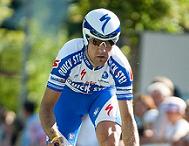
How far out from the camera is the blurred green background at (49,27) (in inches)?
608

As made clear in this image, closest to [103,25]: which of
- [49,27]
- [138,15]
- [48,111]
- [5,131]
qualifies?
[48,111]

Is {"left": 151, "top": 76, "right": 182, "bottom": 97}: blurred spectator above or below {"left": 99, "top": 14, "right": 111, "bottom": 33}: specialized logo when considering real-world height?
below

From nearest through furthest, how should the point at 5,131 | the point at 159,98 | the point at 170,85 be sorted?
1. the point at 159,98
2. the point at 170,85
3. the point at 5,131

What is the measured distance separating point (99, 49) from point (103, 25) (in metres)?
0.28

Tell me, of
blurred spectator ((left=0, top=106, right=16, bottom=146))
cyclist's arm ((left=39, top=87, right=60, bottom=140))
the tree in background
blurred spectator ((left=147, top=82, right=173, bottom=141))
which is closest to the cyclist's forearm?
cyclist's arm ((left=39, top=87, right=60, bottom=140))

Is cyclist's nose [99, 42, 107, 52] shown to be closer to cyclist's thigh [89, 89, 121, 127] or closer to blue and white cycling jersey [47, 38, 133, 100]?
blue and white cycling jersey [47, 38, 133, 100]

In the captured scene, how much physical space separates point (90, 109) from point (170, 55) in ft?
19.4

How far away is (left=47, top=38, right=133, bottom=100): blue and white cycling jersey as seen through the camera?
360 inches

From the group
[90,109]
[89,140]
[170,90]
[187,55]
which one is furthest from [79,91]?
[187,55]

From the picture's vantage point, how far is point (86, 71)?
30.9 ft

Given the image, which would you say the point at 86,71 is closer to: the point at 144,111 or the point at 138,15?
the point at 144,111

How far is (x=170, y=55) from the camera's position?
51.0 ft

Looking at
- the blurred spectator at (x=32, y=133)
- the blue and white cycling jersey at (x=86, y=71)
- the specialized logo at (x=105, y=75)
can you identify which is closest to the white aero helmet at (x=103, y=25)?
the blue and white cycling jersey at (x=86, y=71)

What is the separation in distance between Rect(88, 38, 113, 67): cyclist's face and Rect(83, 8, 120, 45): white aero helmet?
0.21ft
